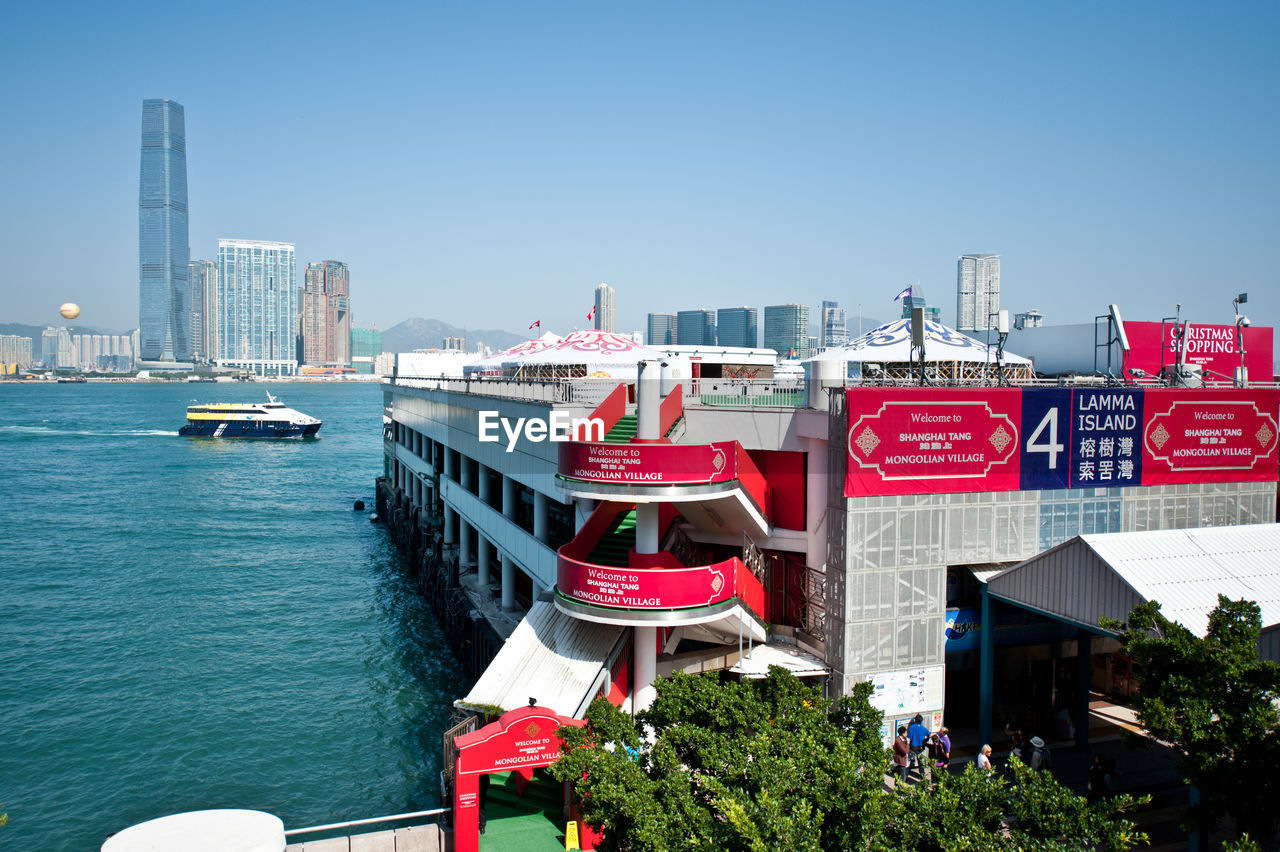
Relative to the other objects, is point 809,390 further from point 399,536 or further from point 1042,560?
point 399,536

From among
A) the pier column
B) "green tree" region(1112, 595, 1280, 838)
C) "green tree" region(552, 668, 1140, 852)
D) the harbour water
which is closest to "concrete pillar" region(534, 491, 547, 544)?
the pier column

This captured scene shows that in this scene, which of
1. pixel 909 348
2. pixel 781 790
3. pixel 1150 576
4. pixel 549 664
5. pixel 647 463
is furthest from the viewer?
pixel 909 348

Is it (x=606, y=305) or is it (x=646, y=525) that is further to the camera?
(x=606, y=305)

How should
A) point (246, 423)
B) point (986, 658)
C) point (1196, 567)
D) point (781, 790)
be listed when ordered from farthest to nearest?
1. point (246, 423)
2. point (986, 658)
3. point (1196, 567)
4. point (781, 790)

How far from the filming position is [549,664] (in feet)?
63.0

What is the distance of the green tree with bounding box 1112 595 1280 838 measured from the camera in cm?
1077

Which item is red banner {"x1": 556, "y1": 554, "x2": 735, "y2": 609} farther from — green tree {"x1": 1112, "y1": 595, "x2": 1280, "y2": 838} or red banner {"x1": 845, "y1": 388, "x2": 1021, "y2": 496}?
green tree {"x1": 1112, "y1": 595, "x2": 1280, "y2": 838}

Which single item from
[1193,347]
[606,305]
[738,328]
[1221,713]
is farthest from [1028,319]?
[738,328]

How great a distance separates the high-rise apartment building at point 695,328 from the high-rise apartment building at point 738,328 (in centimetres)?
1113

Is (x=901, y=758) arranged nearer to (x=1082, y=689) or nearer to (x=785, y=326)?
(x=1082, y=689)

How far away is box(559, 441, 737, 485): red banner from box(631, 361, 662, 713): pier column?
147 cm

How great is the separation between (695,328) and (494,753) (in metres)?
146

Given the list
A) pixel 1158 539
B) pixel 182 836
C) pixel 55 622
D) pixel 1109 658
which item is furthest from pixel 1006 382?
pixel 55 622

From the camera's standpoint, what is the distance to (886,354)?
29250 millimetres
